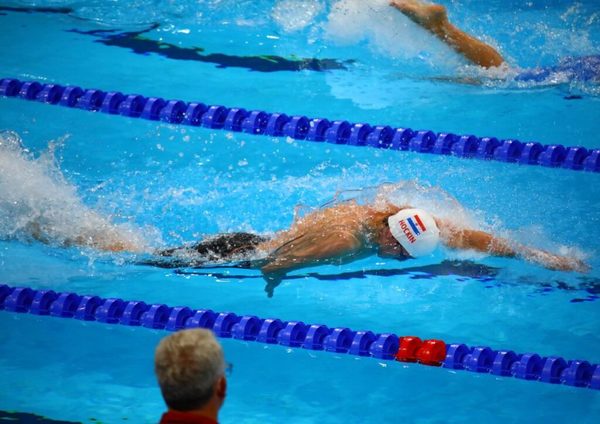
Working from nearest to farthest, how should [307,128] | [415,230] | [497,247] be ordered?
[415,230] < [497,247] < [307,128]

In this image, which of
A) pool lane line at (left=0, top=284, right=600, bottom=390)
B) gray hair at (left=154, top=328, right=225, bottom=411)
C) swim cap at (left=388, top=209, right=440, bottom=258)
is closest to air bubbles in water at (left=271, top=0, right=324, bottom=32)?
swim cap at (left=388, top=209, right=440, bottom=258)

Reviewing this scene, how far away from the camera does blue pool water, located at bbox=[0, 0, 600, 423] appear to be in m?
4.11

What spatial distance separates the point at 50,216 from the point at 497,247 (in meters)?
2.19

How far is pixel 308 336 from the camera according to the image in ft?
13.9

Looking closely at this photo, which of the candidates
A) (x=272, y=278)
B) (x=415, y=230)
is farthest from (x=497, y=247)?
(x=272, y=278)

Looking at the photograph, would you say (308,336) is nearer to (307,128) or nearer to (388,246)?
(388,246)

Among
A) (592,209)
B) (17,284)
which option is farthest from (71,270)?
(592,209)

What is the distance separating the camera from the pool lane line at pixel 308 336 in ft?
13.2

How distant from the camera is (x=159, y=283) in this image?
15.9 feet

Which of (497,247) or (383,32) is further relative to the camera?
(383,32)

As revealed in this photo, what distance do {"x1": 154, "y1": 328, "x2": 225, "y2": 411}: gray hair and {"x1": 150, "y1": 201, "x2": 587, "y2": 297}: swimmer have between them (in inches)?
94.7

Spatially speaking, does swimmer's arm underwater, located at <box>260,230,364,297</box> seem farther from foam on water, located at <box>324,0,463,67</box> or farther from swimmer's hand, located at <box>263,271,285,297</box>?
foam on water, located at <box>324,0,463,67</box>

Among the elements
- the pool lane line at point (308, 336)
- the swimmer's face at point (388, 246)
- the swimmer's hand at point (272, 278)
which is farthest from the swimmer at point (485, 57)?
the pool lane line at point (308, 336)

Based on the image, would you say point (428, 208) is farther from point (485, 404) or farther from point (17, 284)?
point (17, 284)
